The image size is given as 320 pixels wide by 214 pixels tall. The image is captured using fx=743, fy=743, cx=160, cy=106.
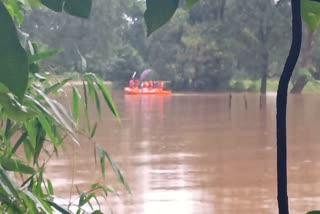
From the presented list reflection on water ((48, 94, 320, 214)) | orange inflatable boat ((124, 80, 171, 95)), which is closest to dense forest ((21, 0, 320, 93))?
orange inflatable boat ((124, 80, 171, 95))

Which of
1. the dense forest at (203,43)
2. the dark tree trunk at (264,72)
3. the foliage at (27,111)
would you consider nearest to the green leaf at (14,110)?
the foliage at (27,111)

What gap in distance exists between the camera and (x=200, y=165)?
317 inches

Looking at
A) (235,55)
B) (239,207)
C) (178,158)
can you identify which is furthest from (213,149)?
(235,55)

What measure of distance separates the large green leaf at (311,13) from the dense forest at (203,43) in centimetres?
2146

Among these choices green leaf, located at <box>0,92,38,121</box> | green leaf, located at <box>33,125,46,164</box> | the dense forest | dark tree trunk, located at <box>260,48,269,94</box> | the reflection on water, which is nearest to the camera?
green leaf, located at <box>0,92,38,121</box>

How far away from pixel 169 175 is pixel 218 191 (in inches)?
29.3

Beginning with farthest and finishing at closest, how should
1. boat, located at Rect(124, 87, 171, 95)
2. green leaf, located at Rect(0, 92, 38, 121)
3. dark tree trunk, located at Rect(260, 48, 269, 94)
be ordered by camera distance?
1. dark tree trunk, located at Rect(260, 48, 269, 94)
2. boat, located at Rect(124, 87, 171, 95)
3. green leaf, located at Rect(0, 92, 38, 121)

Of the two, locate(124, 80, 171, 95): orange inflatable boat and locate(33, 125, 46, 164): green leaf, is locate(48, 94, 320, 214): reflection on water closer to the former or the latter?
locate(33, 125, 46, 164): green leaf

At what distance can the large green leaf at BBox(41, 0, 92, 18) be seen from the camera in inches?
14.1

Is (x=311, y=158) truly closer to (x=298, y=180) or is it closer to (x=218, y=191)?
(x=298, y=180)

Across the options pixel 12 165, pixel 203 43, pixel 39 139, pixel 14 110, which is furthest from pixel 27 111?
pixel 203 43

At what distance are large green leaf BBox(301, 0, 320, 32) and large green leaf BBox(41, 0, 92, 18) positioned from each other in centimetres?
11

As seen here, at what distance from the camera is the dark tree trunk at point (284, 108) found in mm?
351

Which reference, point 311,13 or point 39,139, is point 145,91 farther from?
point 311,13
